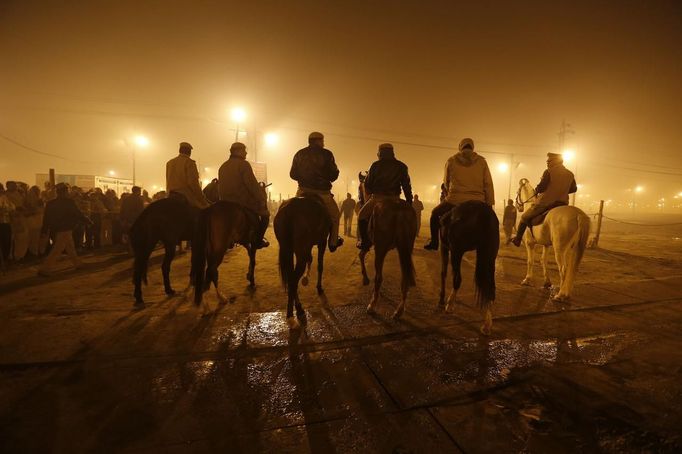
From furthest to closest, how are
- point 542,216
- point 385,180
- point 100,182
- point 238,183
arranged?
point 100,182 → point 542,216 → point 238,183 → point 385,180

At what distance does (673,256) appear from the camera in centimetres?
1193

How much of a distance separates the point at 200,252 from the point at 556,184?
6.74m

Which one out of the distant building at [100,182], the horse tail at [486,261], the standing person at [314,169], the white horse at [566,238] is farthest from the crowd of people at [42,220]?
the distant building at [100,182]

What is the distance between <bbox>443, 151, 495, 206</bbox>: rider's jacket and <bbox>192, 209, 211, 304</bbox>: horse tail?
12.9 ft

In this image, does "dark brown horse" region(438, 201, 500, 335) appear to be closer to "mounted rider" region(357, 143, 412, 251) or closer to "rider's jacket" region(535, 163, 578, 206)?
"mounted rider" region(357, 143, 412, 251)

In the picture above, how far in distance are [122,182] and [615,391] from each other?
3360cm

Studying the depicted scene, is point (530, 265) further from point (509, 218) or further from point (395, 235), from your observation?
point (509, 218)

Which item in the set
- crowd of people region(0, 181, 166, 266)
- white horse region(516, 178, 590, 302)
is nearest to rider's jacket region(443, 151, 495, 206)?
white horse region(516, 178, 590, 302)

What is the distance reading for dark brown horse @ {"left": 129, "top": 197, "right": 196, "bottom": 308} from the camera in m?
5.55

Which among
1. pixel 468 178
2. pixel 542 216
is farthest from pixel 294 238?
pixel 542 216

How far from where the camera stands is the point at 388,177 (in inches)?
212

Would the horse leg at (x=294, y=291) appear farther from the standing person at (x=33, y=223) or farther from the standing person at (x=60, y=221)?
the standing person at (x=33, y=223)

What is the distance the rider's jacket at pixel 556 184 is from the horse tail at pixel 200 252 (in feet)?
21.0

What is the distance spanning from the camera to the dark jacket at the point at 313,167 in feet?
17.9
